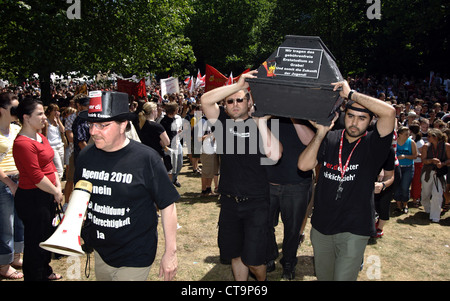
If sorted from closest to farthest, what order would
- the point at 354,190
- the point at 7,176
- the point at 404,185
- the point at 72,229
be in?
the point at 72,229 → the point at 354,190 → the point at 7,176 → the point at 404,185

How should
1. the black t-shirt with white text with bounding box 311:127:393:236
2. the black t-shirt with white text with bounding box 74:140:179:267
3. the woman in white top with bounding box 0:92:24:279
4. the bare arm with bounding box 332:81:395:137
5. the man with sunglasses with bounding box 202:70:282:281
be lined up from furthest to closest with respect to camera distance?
Result: the woman in white top with bounding box 0:92:24:279 → the man with sunglasses with bounding box 202:70:282:281 → the black t-shirt with white text with bounding box 311:127:393:236 → the bare arm with bounding box 332:81:395:137 → the black t-shirt with white text with bounding box 74:140:179:267

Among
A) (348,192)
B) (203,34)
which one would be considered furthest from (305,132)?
(203,34)

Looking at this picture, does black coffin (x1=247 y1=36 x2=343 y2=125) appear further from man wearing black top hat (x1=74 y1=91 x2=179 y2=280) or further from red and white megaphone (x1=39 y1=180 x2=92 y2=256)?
red and white megaphone (x1=39 y1=180 x2=92 y2=256)

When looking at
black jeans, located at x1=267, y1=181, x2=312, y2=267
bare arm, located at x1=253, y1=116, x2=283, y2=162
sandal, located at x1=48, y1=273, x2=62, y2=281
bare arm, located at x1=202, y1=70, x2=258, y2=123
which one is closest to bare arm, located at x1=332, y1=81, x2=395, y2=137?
bare arm, located at x1=202, y1=70, x2=258, y2=123

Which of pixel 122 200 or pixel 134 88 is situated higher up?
pixel 134 88

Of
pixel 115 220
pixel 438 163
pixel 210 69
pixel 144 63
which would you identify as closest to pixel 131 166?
pixel 115 220

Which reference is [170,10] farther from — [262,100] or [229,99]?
[262,100]

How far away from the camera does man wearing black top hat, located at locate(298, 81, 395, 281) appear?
3510 mm

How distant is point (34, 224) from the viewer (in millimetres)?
4293

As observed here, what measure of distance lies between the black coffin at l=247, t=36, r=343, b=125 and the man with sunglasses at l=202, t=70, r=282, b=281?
37.9 inches

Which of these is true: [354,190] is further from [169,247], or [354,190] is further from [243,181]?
[169,247]

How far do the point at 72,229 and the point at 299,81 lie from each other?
202 centimetres

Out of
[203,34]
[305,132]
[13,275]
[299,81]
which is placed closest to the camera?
[299,81]

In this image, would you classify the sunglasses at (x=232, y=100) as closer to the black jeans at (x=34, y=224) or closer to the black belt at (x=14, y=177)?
the black jeans at (x=34, y=224)
